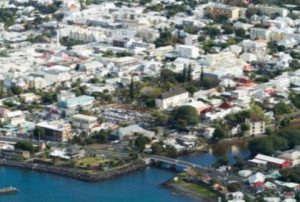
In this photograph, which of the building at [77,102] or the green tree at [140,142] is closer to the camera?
the green tree at [140,142]

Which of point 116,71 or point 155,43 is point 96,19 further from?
point 116,71

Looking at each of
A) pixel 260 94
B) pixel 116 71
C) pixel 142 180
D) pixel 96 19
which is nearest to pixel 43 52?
pixel 116 71

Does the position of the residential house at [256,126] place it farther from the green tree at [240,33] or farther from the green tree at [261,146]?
the green tree at [240,33]

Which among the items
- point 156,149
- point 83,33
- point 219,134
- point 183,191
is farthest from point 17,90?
point 183,191

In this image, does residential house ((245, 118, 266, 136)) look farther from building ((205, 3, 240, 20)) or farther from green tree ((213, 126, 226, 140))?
building ((205, 3, 240, 20))

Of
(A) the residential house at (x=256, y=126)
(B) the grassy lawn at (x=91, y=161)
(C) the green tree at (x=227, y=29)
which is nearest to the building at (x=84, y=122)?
(B) the grassy lawn at (x=91, y=161)

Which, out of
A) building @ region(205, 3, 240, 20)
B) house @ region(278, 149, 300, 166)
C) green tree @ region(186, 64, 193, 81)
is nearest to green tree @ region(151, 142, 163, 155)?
house @ region(278, 149, 300, 166)
